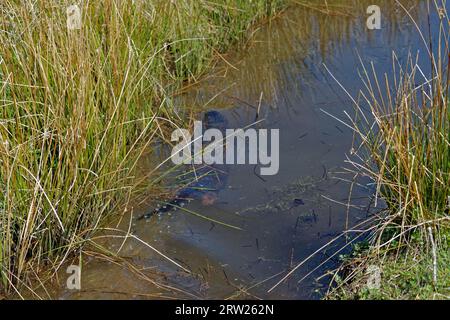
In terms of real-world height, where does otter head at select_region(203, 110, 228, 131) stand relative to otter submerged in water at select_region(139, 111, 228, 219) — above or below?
above

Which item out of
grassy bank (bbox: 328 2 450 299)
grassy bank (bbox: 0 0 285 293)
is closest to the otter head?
grassy bank (bbox: 0 0 285 293)

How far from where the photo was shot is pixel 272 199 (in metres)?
3.89

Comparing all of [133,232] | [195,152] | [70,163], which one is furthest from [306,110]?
[70,163]

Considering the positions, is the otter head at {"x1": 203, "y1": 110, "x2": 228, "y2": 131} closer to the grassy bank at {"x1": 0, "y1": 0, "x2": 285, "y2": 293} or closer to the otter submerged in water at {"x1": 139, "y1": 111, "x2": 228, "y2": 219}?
the grassy bank at {"x1": 0, "y1": 0, "x2": 285, "y2": 293}

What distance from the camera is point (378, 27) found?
19.4ft

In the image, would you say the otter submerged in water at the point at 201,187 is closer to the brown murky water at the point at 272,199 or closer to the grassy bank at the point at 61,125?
the brown murky water at the point at 272,199

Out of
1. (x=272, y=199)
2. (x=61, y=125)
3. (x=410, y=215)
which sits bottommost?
(x=272, y=199)

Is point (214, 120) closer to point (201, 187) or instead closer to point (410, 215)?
point (201, 187)

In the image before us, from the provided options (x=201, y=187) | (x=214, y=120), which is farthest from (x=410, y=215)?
(x=214, y=120)

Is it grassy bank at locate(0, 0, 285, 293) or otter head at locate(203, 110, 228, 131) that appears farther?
otter head at locate(203, 110, 228, 131)

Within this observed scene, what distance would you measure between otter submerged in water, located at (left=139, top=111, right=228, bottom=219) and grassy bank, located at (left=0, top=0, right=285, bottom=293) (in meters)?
0.27

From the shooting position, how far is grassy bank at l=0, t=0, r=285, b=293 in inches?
128

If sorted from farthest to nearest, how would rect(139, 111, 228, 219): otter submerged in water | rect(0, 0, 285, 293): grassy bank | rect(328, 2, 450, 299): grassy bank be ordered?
rect(139, 111, 228, 219): otter submerged in water → rect(0, 0, 285, 293): grassy bank → rect(328, 2, 450, 299): grassy bank

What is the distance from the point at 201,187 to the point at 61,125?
92 centimetres
